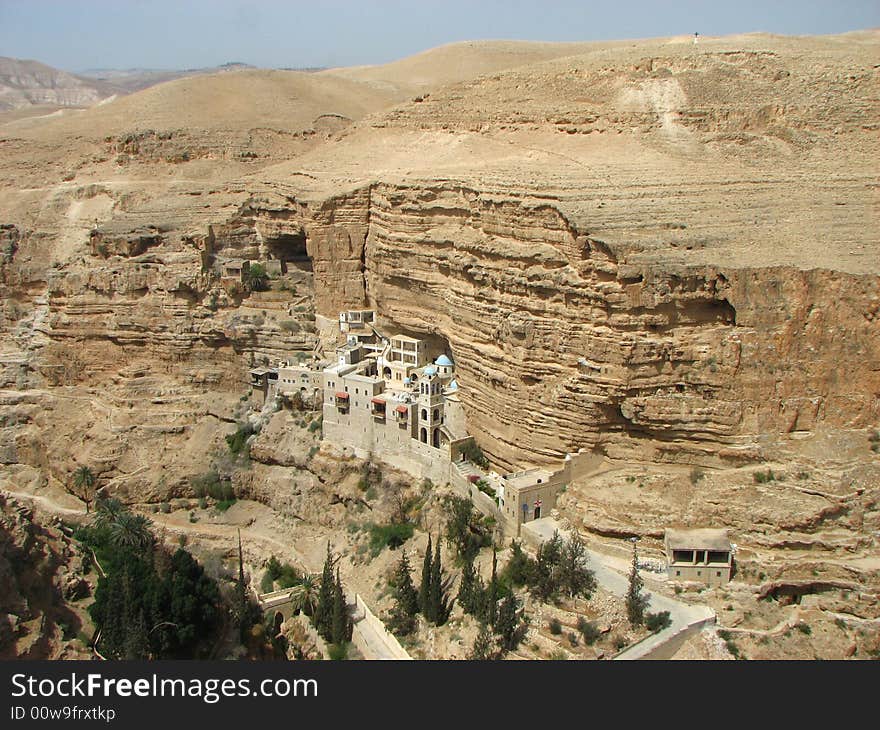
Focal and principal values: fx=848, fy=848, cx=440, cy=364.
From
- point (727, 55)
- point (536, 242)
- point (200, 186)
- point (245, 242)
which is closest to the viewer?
point (536, 242)

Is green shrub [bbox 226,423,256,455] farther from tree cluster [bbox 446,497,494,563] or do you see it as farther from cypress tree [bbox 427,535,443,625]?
cypress tree [bbox 427,535,443,625]

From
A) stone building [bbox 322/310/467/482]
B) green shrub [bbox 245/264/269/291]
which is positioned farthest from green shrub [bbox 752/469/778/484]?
green shrub [bbox 245/264/269/291]

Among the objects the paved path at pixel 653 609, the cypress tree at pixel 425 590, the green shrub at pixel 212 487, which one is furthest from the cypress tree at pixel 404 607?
the green shrub at pixel 212 487

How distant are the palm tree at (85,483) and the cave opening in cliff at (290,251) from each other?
33.2 feet

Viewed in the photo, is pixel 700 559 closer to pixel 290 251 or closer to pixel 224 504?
pixel 224 504

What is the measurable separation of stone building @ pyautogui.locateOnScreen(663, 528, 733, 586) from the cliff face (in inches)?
85.7

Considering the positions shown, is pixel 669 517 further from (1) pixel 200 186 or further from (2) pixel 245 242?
(1) pixel 200 186

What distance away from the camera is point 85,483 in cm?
2872

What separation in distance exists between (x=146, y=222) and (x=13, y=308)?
6453 millimetres

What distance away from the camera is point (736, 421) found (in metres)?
19.8

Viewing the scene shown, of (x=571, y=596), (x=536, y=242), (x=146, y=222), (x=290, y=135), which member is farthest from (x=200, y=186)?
(x=571, y=596)

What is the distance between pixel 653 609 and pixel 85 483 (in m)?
19.6

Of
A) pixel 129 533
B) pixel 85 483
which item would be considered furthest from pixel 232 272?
pixel 129 533

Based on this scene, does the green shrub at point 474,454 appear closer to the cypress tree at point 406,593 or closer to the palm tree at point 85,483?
the cypress tree at point 406,593
